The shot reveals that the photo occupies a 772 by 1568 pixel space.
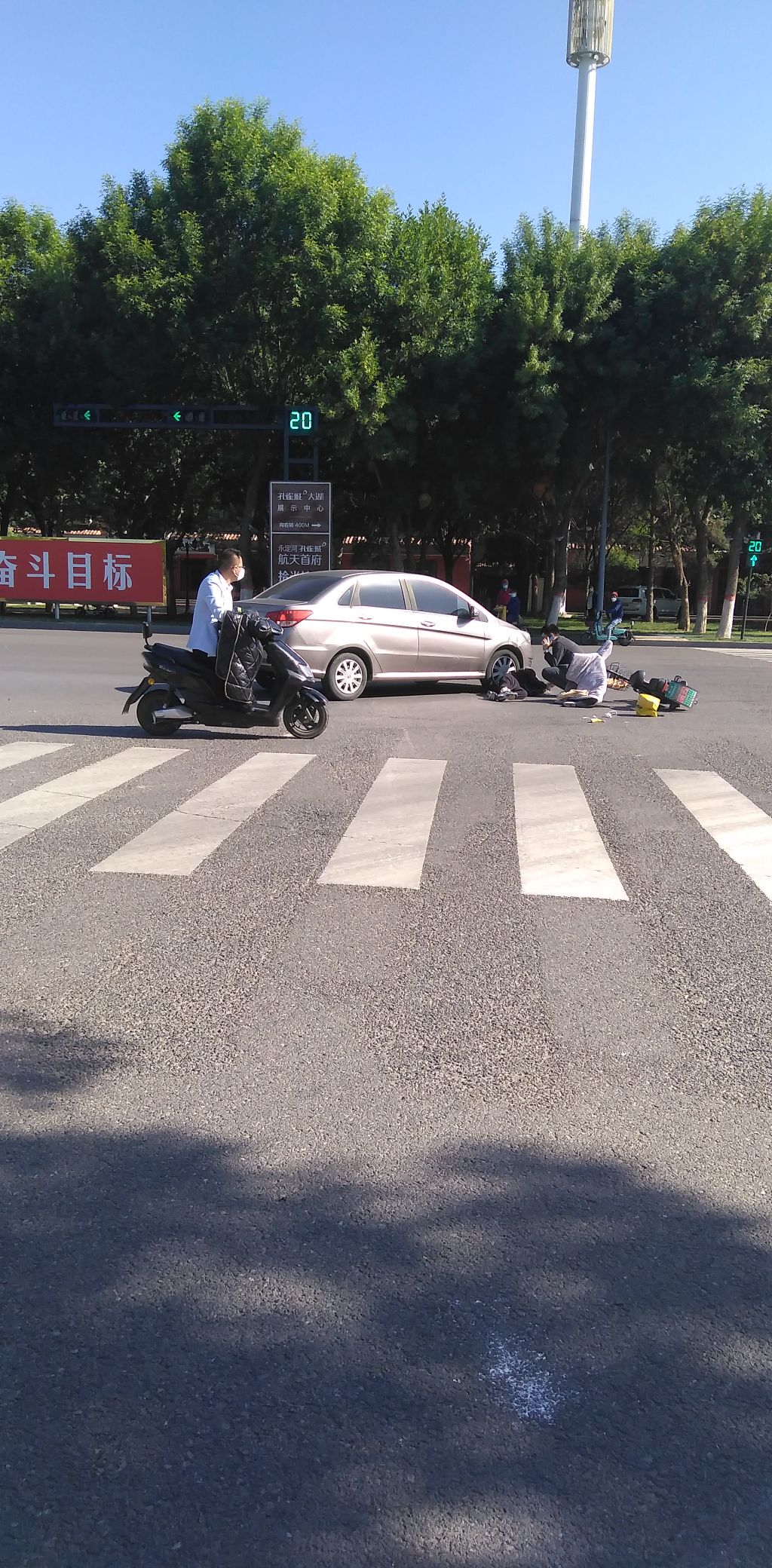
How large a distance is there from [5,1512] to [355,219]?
31177mm

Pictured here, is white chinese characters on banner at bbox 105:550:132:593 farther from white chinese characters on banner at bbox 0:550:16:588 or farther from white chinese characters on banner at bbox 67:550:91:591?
white chinese characters on banner at bbox 0:550:16:588

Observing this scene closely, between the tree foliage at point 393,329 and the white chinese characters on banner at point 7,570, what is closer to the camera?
the tree foliage at point 393,329

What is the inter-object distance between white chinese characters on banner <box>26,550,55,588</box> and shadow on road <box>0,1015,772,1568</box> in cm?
3152

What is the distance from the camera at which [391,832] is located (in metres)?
7.76

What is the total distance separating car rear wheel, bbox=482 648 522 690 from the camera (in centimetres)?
1539

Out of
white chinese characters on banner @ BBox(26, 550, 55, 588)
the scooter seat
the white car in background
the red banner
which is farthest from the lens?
the white car in background

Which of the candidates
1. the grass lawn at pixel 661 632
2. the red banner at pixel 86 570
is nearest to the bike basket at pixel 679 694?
the grass lawn at pixel 661 632

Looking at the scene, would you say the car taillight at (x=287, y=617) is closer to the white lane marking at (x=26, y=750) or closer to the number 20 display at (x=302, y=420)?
the white lane marking at (x=26, y=750)

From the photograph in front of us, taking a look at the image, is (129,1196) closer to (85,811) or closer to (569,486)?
(85,811)

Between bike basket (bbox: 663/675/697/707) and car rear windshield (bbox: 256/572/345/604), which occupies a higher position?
car rear windshield (bbox: 256/572/345/604)

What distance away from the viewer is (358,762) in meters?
10.2

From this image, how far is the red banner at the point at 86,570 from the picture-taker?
3272cm

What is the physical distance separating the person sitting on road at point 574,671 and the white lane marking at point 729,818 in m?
4.51

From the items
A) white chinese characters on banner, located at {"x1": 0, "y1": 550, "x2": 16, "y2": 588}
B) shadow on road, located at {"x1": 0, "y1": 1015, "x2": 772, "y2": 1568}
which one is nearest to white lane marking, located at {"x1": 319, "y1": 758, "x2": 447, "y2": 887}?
shadow on road, located at {"x1": 0, "y1": 1015, "x2": 772, "y2": 1568}
